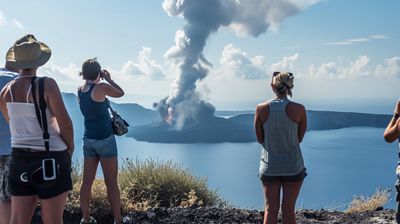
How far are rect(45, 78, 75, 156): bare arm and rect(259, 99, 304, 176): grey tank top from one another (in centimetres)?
172

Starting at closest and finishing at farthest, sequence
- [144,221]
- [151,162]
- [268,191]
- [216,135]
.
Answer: [268,191] → [144,221] → [151,162] → [216,135]

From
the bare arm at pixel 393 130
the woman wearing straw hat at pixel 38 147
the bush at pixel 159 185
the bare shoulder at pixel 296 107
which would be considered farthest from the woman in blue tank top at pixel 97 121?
the bare arm at pixel 393 130

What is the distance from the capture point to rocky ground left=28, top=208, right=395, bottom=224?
6.52m

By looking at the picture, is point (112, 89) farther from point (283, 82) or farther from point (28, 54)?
point (283, 82)

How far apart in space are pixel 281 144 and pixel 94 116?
6.18ft

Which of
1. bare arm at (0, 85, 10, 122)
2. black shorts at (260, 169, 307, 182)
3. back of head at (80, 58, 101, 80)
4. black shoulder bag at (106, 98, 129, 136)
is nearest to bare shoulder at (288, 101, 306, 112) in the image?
black shorts at (260, 169, 307, 182)

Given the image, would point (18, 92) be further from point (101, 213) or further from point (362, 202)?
point (362, 202)

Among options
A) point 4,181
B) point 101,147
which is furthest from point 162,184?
point 4,181

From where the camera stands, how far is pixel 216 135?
64.9m

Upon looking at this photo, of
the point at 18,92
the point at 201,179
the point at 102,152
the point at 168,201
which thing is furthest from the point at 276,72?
the point at 201,179

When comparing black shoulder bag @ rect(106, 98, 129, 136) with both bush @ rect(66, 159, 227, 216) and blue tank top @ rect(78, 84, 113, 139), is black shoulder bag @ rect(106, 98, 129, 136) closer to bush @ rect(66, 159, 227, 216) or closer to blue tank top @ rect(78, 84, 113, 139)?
blue tank top @ rect(78, 84, 113, 139)

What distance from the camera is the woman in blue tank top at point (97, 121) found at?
5.15m

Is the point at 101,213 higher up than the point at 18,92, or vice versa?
the point at 18,92

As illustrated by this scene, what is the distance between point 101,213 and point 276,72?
3346 millimetres
